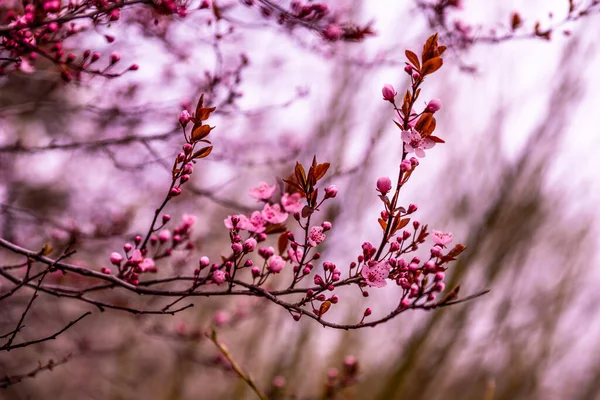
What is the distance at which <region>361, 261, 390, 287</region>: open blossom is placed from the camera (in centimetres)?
131

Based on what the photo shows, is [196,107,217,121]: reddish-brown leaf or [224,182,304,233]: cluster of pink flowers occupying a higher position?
[196,107,217,121]: reddish-brown leaf

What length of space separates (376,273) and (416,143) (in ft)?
1.21

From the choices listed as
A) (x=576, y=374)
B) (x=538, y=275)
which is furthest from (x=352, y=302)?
(x=576, y=374)

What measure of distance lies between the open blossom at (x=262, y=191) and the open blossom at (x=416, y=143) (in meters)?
0.44

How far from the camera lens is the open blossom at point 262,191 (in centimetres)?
151

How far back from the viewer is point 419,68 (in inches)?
50.2

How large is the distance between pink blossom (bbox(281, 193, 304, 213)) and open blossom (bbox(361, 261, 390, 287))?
28 centimetres

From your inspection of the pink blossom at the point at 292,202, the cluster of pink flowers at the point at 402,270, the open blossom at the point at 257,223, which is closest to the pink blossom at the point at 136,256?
the open blossom at the point at 257,223

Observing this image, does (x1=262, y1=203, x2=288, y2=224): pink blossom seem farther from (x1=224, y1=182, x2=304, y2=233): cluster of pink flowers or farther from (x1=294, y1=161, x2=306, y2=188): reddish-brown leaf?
(x1=294, y1=161, x2=306, y2=188): reddish-brown leaf

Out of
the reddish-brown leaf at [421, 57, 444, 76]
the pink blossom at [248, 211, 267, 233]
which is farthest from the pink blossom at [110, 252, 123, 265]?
the reddish-brown leaf at [421, 57, 444, 76]

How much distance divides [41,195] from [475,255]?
399 centimetres

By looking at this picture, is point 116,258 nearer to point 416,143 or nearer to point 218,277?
point 218,277

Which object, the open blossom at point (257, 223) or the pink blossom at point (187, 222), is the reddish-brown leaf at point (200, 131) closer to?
the open blossom at point (257, 223)

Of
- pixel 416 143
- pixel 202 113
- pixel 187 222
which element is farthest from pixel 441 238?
pixel 187 222
